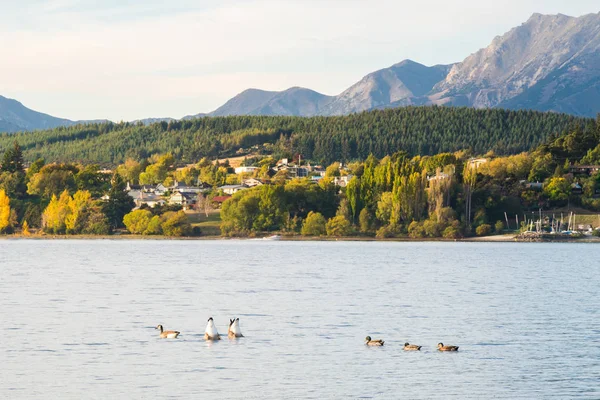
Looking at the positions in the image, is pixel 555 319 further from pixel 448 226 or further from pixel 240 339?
pixel 448 226

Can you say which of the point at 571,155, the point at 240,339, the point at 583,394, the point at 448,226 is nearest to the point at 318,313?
the point at 240,339

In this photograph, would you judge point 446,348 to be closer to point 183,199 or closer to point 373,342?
point 373,342

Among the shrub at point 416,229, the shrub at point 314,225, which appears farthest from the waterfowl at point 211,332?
the shrub at point 314,225

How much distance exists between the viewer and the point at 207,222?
5989 inches

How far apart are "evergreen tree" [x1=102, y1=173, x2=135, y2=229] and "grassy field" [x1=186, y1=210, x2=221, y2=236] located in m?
9.91

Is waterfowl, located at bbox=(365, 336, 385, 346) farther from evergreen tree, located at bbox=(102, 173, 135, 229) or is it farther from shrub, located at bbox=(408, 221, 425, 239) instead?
evergreen tree, located at bbox=(102, 173, 135, 229)

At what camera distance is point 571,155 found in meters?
172

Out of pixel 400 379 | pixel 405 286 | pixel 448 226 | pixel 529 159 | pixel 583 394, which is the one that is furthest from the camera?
pixel 529 159

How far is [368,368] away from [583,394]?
22.3 feet

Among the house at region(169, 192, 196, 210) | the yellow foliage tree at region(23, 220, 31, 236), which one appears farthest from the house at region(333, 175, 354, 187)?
the yellow foliage tree at region(23, 220, 31, 236)

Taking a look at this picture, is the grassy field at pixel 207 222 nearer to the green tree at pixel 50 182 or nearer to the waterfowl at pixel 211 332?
the green tree at pixel 50 182

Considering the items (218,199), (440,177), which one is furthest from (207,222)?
(440,177)

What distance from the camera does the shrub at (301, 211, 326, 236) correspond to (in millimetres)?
140250

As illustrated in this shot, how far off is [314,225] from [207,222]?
64.9 feet
